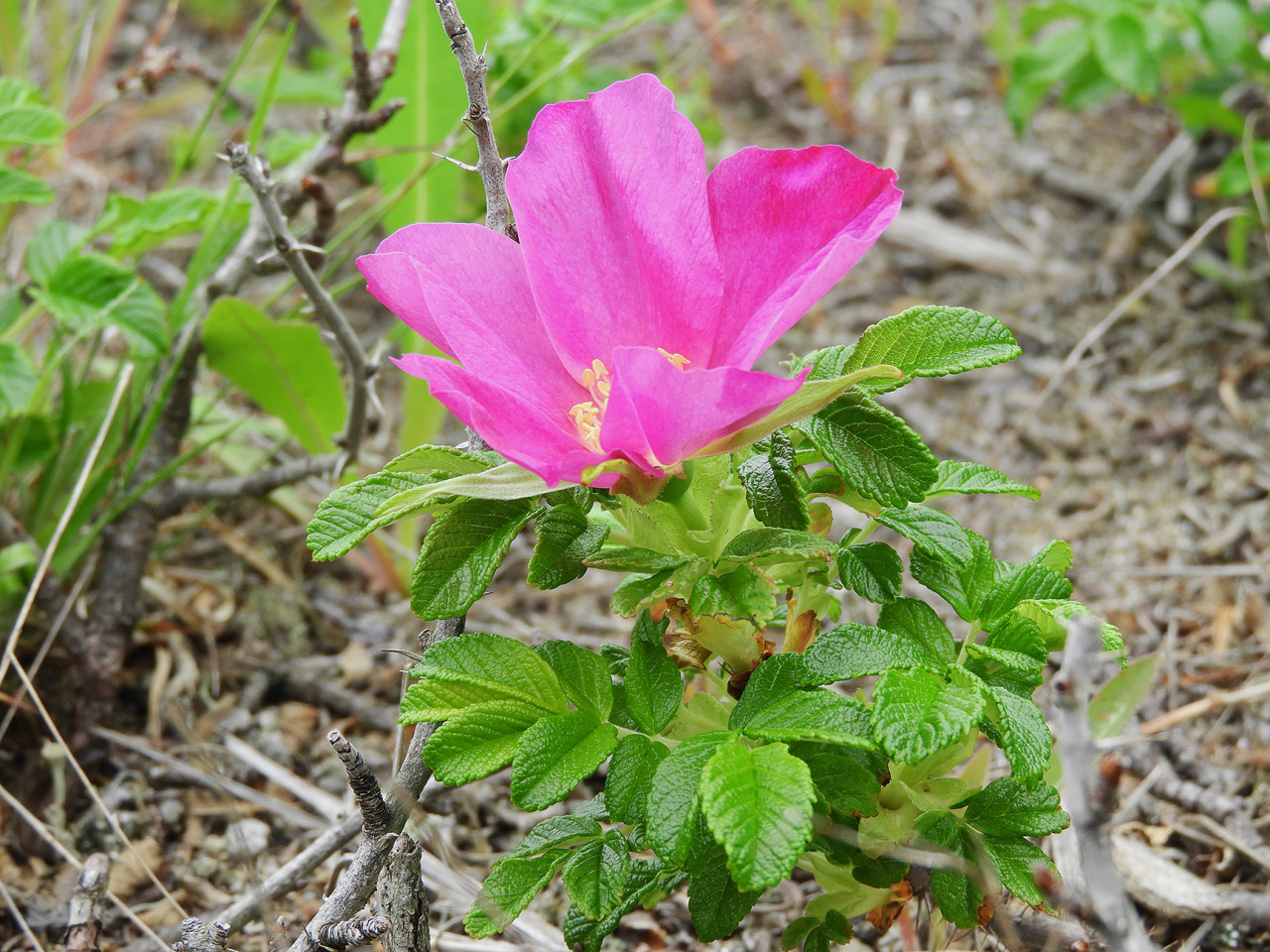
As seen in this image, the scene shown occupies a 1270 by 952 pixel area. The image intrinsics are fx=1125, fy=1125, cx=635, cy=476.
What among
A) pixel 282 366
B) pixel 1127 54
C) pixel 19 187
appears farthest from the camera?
pixel 1127 54

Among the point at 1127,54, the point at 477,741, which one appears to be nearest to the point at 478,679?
the point at 477,741

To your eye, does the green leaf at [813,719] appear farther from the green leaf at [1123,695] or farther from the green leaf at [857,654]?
the green leaf at [1123,695]

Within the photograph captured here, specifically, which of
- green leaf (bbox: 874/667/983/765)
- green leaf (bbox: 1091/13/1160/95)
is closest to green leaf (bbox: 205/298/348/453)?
green leaf (bbox: 874/667/983/765)

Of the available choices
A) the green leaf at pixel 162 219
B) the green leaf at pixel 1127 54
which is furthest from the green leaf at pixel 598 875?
the green leaf at pixel 1127 54

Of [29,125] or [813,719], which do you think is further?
[29,125]

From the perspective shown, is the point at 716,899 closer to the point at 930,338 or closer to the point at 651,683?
the point at 651,683

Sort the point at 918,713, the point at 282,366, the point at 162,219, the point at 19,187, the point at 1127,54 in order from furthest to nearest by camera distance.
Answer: the point at 1127,54
the point at 282,366
the point at 162,219
the point at 19,187
the point at 918,713

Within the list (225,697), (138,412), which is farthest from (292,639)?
(138,412)
